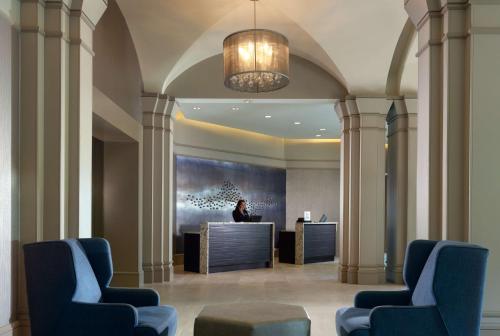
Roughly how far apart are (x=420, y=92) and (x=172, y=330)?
2.99m

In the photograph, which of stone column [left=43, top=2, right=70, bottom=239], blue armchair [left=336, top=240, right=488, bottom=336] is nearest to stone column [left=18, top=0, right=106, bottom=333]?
stone column [left=43, top=2, right=70, bottom=239]

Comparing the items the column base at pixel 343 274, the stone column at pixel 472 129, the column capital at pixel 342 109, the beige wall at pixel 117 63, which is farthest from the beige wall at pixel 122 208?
the stone column at pixel 472 129

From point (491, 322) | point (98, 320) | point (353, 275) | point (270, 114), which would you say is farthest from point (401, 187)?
point (98, 320)

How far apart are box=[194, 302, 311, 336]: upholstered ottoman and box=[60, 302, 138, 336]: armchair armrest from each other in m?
0.62

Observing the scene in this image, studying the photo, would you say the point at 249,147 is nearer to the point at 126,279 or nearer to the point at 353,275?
the point at 353,275

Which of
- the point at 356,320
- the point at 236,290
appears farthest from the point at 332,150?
the point at 356,320

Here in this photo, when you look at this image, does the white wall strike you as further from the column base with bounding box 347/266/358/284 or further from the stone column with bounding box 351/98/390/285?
the stone column with bounding box 351/98/390/285

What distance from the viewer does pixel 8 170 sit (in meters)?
3.92

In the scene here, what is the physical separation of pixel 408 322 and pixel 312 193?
42.8ft

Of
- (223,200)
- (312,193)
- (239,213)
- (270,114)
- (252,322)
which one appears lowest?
(252,322)

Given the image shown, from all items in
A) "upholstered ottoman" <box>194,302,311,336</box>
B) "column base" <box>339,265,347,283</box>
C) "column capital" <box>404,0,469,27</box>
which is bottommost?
"column base" <box>339,265,347,283</box>

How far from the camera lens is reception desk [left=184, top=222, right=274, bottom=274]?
10594 millimetres

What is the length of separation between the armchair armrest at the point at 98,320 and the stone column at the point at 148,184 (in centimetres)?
537

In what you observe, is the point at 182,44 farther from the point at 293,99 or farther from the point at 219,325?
the point at 219,325
